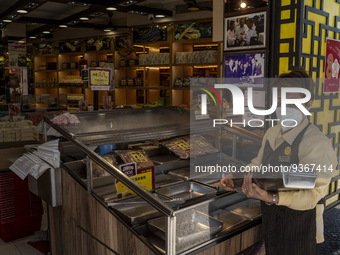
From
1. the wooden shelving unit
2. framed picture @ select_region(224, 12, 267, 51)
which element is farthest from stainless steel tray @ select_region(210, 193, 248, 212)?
the wooden shelving unit

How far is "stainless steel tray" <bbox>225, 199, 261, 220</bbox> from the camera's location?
2.24 meters

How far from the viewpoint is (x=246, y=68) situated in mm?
2980

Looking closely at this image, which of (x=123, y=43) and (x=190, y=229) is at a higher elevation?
(x=123, y=43)

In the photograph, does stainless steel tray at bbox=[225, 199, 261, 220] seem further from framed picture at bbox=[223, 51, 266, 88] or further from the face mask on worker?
framed picture at bbox=[223, 51, 266, 88]

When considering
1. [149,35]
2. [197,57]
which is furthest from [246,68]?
[149,35]

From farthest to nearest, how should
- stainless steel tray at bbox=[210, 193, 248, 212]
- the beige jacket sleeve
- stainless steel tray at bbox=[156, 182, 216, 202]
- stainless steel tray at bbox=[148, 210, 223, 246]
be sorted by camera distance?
1. stainless steel tray at bbox=[156, 182, 216, 202]
2. stainless steel tray at bbox=[210, 193, 248, 212]
3. stainless steel tray at bbox=[148, 210, 223, 246]
4. the beige jacket sleeve

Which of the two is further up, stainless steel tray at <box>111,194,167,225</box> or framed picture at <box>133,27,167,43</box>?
framed picture at <box>133,27,167,43</box>

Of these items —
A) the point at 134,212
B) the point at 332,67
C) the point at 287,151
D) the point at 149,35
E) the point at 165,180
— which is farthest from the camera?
the point at 149,35

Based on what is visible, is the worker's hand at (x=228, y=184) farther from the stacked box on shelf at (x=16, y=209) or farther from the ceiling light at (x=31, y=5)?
the ceiling light at (x=31, y=5)

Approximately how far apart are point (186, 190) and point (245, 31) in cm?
146

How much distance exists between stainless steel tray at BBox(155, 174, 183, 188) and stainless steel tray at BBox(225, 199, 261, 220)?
1.55ft

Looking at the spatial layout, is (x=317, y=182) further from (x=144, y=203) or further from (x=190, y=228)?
(x=144, y=203)

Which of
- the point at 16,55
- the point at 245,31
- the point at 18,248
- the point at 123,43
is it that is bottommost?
the point at 18,248

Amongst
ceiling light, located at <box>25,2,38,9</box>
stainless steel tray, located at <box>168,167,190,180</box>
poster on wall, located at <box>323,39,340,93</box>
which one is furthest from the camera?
ceiling light, located at <box>25,2,38,9</box>
